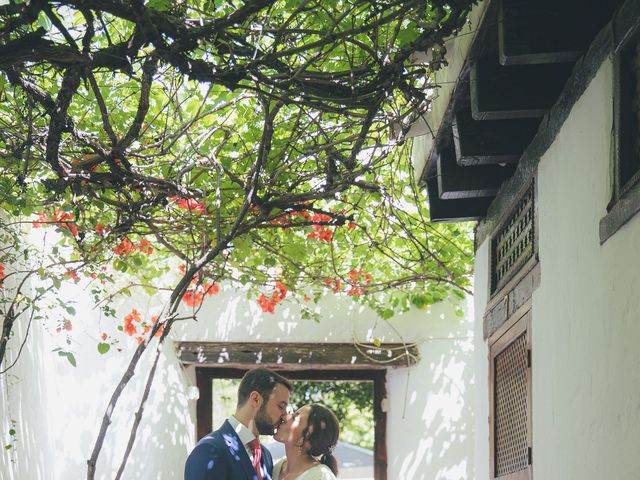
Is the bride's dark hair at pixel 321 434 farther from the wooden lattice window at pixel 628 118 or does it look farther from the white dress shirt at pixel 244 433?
the wooden lattice window at pixel 628 118

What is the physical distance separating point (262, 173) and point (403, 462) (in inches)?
150

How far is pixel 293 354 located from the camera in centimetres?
769

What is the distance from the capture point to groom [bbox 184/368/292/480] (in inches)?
152

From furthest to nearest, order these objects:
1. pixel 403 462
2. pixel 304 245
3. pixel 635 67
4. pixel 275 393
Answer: pixel 403 462
pixel 304 245
pixel 275 393
pixel 635 67

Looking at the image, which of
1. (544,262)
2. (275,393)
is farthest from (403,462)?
(544,262)

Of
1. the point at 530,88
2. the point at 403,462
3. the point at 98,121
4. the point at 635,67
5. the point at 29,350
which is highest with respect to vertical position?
the point at 98,121

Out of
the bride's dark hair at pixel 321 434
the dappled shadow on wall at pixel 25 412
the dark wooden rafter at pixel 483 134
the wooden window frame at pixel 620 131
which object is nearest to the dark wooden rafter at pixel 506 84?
the dark wooden rafter at pixel 483 134

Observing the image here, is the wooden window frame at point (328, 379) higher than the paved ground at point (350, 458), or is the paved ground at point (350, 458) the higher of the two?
the wooden window frame at point (328, 379)

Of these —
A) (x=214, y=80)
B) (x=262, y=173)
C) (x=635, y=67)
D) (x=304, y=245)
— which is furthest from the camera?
(x=304, y=245)

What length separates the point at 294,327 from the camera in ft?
25.5

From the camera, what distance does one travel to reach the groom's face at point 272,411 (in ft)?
13.8

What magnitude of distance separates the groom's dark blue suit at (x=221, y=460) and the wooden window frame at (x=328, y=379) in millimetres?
3831

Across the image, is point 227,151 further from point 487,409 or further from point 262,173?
point 487,409

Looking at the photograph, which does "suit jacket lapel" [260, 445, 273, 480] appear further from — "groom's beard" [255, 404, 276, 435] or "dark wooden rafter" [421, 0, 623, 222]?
A: "dark wooden rafter" [421, 0, 623, 222]
